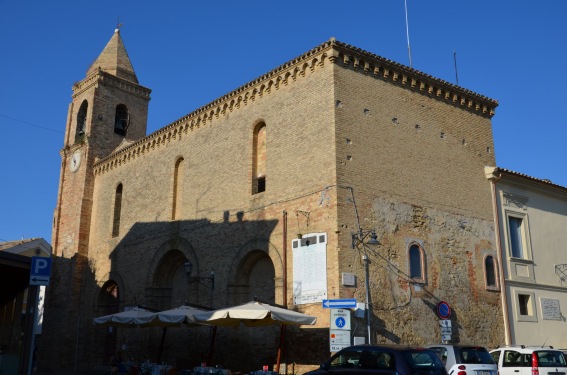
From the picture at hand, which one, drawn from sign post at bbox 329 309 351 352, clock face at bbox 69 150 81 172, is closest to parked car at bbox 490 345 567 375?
sign post at bbox 329 309 351 352

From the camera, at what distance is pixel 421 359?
9.67m

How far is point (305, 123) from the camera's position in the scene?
17.3 meters

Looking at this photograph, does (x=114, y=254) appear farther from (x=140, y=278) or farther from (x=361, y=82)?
(x=361, y=82)

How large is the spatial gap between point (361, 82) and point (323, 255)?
5366 millimetres

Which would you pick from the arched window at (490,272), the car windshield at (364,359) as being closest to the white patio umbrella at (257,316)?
the car windshield at (364,359)

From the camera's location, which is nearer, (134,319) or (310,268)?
(310,268)

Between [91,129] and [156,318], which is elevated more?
[91,129]

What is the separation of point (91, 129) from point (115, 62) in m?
4.08

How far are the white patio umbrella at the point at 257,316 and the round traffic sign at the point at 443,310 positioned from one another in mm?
4036

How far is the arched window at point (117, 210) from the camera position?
84.5ft

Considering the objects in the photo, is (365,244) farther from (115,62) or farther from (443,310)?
(115,62)

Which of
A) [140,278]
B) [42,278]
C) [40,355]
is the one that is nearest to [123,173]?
[140,278]

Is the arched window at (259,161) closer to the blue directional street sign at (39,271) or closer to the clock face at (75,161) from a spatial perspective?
the blue directional street sign at (39,271)

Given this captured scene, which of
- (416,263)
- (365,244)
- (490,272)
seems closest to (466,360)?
(365,244)
